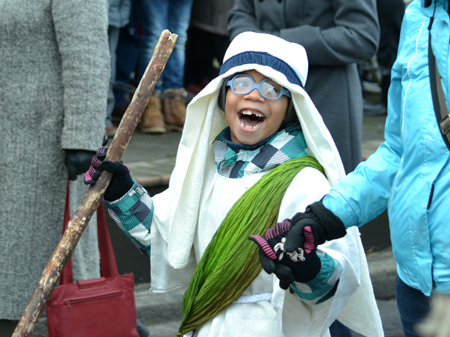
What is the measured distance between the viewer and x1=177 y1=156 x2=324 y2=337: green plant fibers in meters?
2.22

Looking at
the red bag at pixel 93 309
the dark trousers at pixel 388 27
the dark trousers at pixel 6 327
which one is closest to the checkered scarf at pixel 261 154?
the red bag at pixel 93 309

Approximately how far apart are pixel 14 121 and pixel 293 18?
1.46m

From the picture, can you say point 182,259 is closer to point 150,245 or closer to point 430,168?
point 150,245

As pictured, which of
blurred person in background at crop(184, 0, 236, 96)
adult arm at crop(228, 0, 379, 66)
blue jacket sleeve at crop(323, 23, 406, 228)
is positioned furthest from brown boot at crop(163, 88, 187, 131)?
blue jacket sleeve at crop(323, 23, 406, 228)

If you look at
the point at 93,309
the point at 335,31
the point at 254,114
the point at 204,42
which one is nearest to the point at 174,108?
the point at 204,42

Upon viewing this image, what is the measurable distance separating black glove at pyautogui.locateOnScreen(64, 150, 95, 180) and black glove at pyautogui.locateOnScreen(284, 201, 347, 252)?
1361mm

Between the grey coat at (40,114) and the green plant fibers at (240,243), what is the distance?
106 cm

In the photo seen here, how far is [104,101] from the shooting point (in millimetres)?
3131

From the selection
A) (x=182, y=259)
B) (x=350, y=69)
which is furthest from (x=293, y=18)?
(x=182, y=259)

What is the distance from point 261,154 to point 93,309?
0.95 metres

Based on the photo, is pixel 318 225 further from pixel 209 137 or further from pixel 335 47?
pixel 335 47

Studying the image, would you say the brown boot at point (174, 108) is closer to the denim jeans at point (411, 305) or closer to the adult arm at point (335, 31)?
the adult arm at point (335, 31)

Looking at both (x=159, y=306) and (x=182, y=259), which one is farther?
(x=159, y=306)

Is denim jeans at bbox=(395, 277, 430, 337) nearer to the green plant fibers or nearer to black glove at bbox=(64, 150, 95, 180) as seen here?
the green plant fibers
